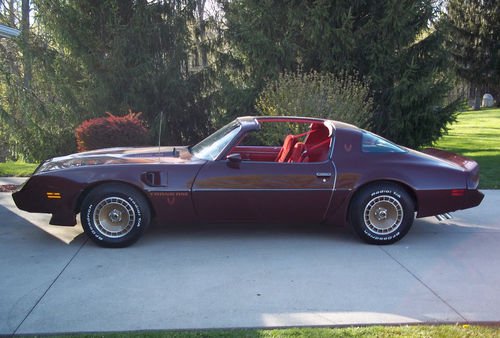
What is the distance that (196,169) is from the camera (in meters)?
5.40

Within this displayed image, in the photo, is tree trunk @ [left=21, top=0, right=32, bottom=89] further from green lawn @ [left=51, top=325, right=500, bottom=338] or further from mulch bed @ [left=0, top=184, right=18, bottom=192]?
green lawn @ [left=51, top=325, right=500, bottom=338]

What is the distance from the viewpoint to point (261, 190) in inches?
213

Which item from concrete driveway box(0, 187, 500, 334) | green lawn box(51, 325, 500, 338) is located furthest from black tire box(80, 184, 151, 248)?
green lawn box(51, 325, 500, 338)

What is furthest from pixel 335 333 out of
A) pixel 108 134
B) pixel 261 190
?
pixel 108 134

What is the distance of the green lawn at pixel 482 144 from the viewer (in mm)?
10305

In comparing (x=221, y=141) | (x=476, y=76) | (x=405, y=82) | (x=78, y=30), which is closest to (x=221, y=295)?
(x=221, y=141)

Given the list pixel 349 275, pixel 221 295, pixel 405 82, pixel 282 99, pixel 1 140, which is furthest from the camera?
pixel 1 140

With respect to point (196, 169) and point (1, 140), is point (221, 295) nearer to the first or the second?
point (196, 169)

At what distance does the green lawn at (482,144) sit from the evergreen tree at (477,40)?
3034mm

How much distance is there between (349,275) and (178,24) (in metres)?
10.3

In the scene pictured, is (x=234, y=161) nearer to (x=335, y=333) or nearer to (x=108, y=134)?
(x=335, y=333)

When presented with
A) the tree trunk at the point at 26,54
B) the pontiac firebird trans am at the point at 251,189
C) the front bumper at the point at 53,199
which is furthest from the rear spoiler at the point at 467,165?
the tree trunk at the point at 26,54

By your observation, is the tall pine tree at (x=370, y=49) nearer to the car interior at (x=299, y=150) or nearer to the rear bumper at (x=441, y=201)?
the car interior at (x=299, y=150)

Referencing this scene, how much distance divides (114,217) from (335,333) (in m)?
2.80
